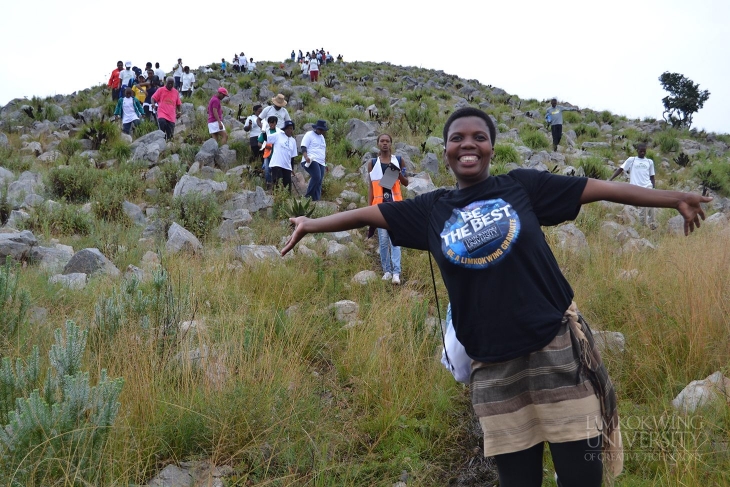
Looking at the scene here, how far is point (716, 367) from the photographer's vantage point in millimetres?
3352

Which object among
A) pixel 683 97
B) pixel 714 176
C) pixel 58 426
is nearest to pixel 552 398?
pixel 58 426

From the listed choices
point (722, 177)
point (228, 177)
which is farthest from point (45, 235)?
point (722, 177)

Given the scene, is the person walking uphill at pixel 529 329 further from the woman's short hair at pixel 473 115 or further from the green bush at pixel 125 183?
the green bush at pixel 125 183

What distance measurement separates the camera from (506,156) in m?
12.7

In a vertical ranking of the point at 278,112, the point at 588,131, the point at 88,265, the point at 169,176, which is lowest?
the point at 88,265

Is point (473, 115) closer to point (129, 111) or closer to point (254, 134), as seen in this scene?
point (254, 134)

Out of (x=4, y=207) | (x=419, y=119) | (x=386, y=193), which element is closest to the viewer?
(x=386, y=193)

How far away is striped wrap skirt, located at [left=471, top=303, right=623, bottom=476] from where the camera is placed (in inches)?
73.8

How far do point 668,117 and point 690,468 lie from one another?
30265 mm

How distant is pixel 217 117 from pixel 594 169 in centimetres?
949

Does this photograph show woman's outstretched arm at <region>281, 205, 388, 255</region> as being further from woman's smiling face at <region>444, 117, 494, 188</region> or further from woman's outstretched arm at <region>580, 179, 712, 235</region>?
woman's outstretched arm at <region>580, 179, 712, 235</region>

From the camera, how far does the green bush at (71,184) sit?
947 centimetres

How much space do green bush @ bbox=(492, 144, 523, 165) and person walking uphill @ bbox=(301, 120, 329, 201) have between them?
15.9 ft

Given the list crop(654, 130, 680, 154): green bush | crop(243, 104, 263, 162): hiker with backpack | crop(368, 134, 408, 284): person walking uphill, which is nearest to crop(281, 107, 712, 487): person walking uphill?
crop(368, 134, 408, 284): person walking uphill
